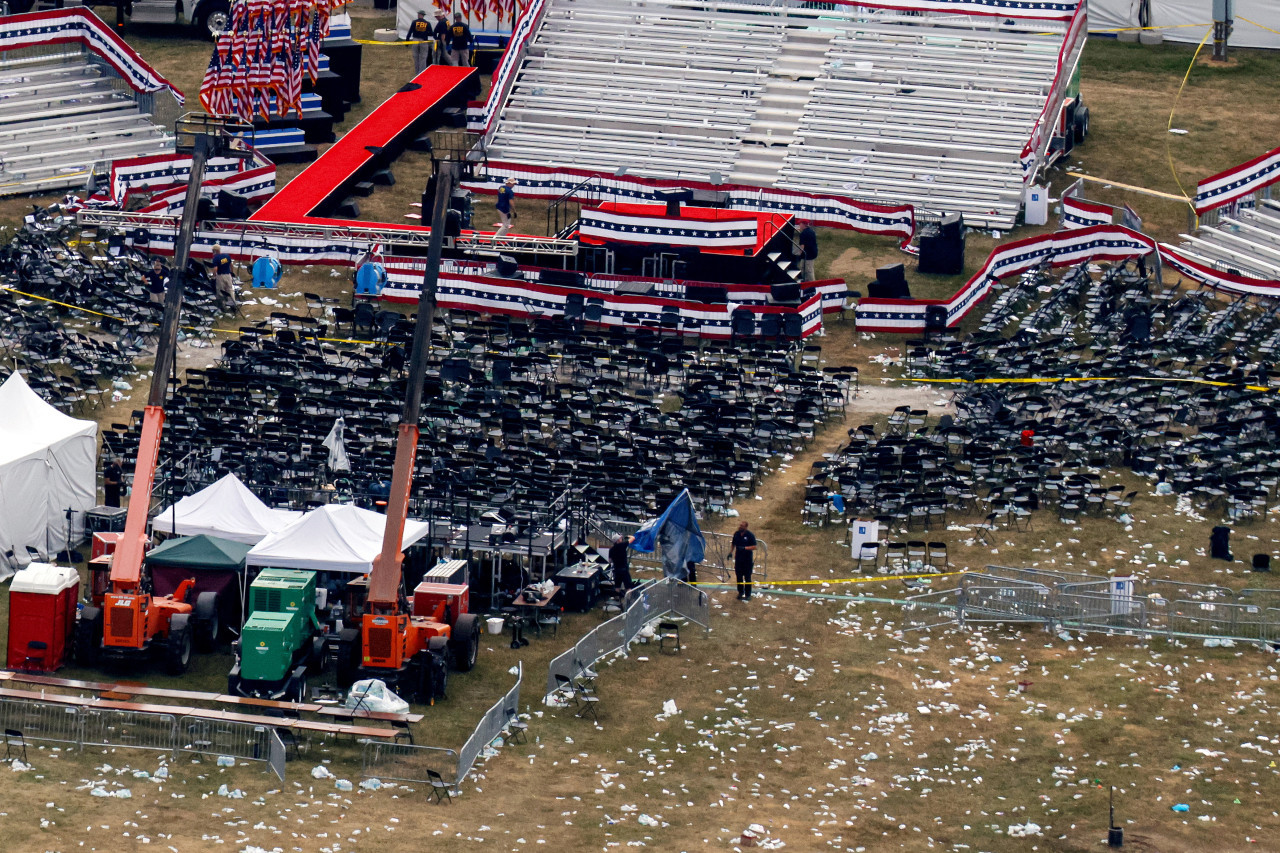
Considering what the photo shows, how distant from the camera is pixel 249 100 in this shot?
70562 millimetres

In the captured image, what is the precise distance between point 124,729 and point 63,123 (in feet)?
111

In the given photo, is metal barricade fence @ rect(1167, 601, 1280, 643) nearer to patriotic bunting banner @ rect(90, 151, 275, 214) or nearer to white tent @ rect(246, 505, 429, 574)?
white tent @ rect(246, 505, 429, 574)

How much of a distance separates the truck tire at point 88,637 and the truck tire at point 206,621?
1.80m

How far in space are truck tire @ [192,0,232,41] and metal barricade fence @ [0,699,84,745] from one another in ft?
138

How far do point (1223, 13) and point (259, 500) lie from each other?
42.4 metres

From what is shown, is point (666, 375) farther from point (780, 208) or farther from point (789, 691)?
point (789, 691)

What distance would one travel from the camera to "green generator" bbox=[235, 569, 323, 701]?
42.2 metres

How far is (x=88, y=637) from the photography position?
43219 millimetres

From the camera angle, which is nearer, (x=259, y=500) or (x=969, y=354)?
(x=259, y=500)

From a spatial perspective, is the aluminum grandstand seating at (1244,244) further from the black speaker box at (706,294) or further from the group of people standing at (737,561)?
the group of people standing at (737,561)

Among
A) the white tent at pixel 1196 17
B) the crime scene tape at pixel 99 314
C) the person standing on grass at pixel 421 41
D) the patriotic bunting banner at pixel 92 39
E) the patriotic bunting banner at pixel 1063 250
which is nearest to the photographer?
the crime scene tape at pixel 99 314

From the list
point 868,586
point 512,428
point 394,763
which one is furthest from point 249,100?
point 394,763

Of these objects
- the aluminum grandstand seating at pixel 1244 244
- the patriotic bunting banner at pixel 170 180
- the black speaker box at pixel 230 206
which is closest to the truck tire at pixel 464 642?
the black speaker box at pixel 230 206

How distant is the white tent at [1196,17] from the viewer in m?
79.6
